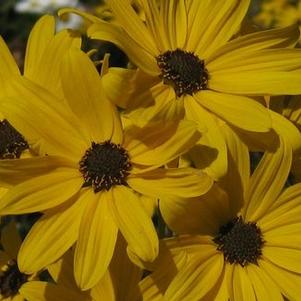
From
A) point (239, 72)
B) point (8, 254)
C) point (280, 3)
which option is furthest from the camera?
point (280, 3)

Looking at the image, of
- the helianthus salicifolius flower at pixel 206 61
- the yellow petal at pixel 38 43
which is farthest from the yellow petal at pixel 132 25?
the yellow petal at pixel 38 43

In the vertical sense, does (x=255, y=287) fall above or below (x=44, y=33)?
below

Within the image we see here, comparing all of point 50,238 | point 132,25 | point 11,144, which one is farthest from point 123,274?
point 132,25

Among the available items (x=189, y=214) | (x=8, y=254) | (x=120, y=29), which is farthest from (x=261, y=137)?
(x=8, y=254)

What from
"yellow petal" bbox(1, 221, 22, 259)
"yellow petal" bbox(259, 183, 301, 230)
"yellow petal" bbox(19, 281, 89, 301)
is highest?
"yellow petal" bbox(259, 183, 301, 230)

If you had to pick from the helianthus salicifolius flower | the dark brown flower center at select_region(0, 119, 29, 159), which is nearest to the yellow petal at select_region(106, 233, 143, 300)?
the helianthus salicifolius flower

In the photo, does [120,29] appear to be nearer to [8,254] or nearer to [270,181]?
[270,181]

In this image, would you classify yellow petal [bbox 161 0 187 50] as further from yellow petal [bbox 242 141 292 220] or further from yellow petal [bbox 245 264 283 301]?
yellow petal [bbox 245 264 283 301]

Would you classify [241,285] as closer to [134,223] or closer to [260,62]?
[134,223]
